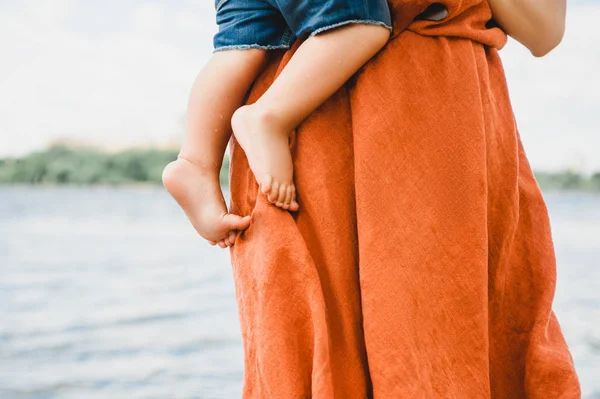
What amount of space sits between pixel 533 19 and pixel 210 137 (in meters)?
0.60

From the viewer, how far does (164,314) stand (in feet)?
15.6

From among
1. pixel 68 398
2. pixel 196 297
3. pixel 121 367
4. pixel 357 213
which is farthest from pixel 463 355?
pixel 196 297

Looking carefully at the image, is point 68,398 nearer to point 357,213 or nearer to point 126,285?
point 357,213

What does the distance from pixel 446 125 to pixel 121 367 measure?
2.93 meters

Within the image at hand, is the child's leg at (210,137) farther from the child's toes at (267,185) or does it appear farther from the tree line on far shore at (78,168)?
the tree line on far shore at (78,168)

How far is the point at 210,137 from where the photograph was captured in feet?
3.85

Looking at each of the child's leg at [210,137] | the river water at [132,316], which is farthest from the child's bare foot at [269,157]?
the river water at [132,316]

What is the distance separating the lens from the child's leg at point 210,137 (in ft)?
3.75

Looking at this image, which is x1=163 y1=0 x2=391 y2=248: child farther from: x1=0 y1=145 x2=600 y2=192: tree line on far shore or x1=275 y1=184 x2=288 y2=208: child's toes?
x1=0 y1=145 x2=600 y2=192: tree line on far shore

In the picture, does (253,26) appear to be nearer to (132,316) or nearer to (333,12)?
(333,12)

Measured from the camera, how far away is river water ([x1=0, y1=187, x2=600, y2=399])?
331 centimetres

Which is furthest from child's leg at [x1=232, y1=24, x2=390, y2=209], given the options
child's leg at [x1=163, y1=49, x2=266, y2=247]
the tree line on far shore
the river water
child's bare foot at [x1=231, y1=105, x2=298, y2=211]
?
the tree line on far shore

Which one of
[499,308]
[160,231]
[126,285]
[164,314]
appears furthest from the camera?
[160,231]

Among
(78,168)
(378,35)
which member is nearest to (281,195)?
(378,35)
